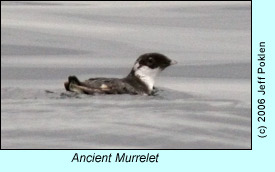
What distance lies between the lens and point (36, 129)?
11695 millimetres

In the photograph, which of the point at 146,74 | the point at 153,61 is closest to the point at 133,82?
the point at 146,74

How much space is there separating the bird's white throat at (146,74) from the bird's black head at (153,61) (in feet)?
0.15

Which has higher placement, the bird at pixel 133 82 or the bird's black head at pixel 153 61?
the bird's black head at pixel 153 61

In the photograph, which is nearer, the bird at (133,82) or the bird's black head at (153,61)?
the bird at (133,82)

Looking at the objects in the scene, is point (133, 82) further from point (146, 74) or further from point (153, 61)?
point (153, 61)

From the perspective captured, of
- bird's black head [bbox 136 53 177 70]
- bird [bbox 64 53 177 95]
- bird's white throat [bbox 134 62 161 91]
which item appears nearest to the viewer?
bird [bbox 64 53 177 95]

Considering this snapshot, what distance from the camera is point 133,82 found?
14.5 m

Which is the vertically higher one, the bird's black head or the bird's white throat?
the bird's black head

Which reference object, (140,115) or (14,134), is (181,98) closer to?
(140,115)

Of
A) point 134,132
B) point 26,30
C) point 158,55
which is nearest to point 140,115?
point 134,132

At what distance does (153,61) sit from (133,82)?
0.57 metres

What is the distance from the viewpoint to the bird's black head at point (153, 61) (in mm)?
14773

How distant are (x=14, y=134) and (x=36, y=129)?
0.87 ft

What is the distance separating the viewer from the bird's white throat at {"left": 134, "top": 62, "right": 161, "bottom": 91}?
14646 millimetres
